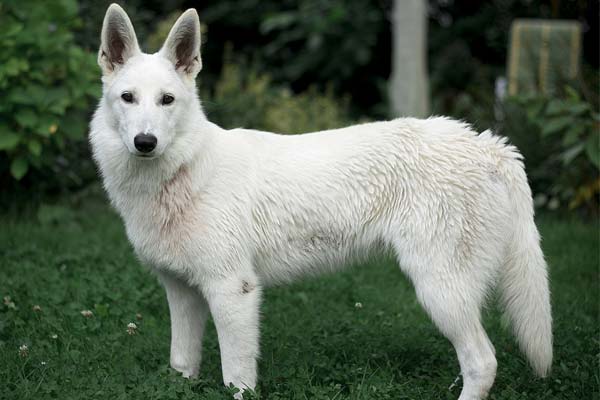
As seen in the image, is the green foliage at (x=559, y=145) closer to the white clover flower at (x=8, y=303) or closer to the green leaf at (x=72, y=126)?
the green leaf at (x=72, y=126)

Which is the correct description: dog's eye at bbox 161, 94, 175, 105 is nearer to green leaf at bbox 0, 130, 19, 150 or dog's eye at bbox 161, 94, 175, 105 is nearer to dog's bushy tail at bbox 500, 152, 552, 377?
dog's bushy tail at bbox 500, 152, 552, 377

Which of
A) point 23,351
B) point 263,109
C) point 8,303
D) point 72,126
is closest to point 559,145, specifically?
point 263,109

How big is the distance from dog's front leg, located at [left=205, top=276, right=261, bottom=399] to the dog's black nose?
751mm

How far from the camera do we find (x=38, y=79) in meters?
6.32

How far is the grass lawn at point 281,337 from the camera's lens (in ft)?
13.0

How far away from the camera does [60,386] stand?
3.84 m

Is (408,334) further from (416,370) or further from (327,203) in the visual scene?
(327,203)

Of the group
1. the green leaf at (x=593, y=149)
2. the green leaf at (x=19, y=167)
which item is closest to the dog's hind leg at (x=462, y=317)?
the green leaf at (x=593, y=149)

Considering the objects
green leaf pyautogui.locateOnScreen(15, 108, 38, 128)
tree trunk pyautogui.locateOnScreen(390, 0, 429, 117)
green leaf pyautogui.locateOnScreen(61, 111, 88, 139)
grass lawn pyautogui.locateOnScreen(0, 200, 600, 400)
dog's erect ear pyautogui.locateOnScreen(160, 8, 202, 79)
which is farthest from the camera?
tree trunk pyautogui.locateOnScreen(390, 0, 429, 117)

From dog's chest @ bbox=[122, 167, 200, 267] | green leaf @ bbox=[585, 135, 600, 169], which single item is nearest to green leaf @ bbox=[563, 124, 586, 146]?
green leaf @ bbox=[585, 135, 600, 169]

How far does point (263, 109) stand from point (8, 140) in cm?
369

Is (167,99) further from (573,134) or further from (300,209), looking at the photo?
(573,134)

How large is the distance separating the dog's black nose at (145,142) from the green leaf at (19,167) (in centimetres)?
325

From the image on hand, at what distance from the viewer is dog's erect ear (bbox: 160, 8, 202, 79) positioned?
12.5 ft
